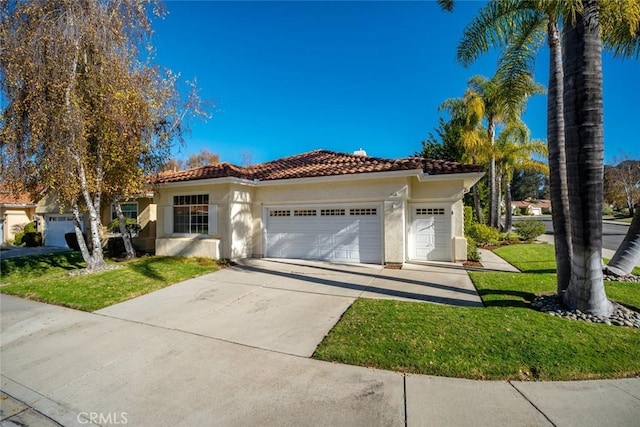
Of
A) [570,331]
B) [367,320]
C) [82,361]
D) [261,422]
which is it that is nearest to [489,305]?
[570,331]

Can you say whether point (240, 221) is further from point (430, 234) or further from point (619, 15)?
point (619, 15)

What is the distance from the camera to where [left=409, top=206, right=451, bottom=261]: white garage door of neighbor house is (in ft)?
36.8

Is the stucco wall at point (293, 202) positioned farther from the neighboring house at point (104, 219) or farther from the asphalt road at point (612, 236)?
the asphalt road at point (612, 236)

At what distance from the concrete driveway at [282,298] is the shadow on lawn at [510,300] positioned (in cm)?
22

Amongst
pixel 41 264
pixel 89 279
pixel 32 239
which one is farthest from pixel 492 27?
pixel 32 239

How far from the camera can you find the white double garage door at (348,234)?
35.4 ft

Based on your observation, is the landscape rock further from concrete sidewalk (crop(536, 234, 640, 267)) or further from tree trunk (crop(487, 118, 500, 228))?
tree trunk (crop(487, 118, 500, 228))

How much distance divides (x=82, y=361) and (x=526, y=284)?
9485mm

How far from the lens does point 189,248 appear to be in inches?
476

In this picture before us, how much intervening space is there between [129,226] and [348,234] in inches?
456

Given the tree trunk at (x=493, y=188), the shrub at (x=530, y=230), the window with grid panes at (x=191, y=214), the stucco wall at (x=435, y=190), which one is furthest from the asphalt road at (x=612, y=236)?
the window with grid panes at (x=191, y=214)

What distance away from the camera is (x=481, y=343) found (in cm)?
436

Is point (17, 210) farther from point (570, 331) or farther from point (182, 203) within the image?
point (570, 331)

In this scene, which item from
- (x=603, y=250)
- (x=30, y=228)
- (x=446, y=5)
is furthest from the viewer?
(x=30, y=228)
